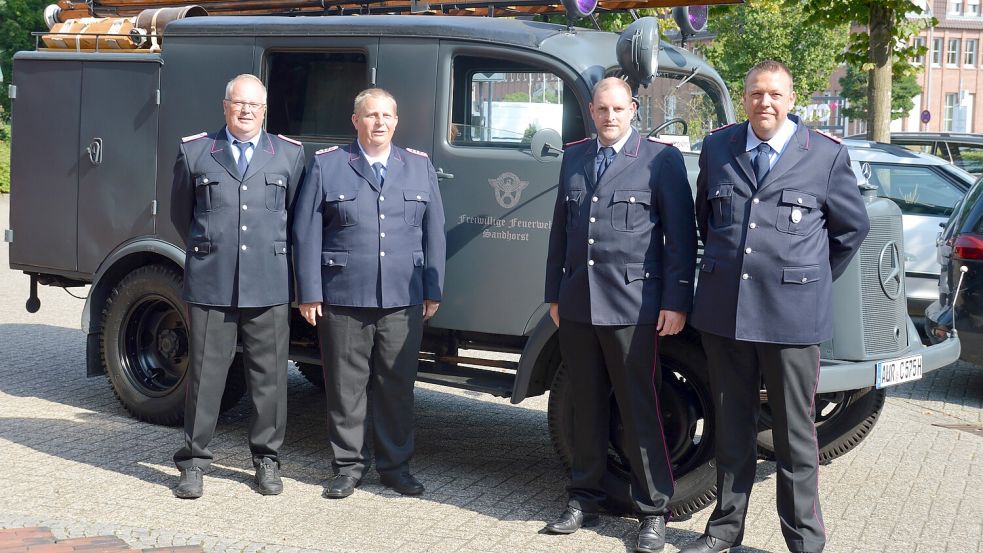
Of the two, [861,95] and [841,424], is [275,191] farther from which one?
[861,95]

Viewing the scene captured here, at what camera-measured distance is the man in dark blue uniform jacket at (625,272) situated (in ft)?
16.8

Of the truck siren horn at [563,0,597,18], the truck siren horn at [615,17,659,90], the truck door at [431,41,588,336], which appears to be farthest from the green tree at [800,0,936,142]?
the truck siren horn at [615,17,659,90]

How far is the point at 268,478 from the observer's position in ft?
19.4

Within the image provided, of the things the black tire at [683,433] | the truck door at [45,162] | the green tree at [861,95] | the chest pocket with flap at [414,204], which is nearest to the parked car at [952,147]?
the black tire at [683,433]

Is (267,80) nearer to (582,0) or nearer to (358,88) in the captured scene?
(358,88)

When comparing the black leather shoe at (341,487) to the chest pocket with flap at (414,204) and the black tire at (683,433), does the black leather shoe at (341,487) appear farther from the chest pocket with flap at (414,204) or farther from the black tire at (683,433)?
the chest pocket with flap at (414,204)

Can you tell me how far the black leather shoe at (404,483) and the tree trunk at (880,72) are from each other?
34.9 ft

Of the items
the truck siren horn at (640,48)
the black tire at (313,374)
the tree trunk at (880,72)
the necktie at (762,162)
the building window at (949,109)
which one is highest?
the building window at (949,109)

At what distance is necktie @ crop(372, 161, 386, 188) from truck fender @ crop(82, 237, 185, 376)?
1.55m

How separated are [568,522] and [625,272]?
45.7 inches

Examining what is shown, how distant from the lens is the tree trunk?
15.1m

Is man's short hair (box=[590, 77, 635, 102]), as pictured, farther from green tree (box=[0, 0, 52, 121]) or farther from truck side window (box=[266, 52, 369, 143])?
green tree (box=[0, 0, 52, 121])

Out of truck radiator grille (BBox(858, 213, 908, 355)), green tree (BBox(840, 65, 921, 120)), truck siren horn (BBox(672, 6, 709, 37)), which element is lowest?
truck radiator grille (BBox(858, 213, 908, 355))

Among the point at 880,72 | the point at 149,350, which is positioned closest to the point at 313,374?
the point at 149,350
